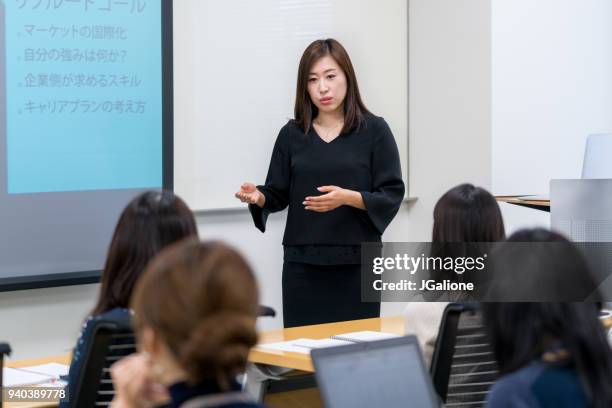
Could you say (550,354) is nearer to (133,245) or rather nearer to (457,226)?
(133,245)

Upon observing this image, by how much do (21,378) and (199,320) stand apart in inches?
60.3

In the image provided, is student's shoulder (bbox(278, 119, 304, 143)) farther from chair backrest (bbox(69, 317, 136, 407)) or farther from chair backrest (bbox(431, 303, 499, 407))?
chair backrest (bbox(69, 317, 136, 407))

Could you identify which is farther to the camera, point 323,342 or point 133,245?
point 323,342

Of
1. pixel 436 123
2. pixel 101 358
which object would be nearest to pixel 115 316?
pixel 101 358

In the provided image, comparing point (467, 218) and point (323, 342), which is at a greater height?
point (467, 218)

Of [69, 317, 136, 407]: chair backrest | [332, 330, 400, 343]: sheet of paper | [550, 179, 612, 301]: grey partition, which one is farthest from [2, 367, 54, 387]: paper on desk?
[550, 179, 612, 301]: grey partition

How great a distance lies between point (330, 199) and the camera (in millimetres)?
3793

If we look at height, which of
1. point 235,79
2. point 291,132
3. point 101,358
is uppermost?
point 235,79

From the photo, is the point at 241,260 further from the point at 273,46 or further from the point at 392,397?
the point at 273,46

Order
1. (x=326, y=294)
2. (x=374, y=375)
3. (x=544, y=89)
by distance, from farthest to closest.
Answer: (x=544, y=89), (x=326, y=294), (x=374, y=375)

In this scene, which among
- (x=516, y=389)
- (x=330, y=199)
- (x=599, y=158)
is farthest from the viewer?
(x=599, y=158)

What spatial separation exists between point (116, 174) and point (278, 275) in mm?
1131

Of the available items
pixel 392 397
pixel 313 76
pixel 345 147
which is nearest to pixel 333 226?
pixel 345 147

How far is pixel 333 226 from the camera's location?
13.2ft
